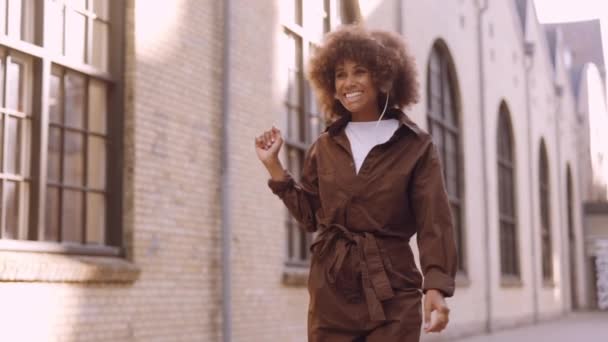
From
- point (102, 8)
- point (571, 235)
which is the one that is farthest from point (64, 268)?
point (571, 235)

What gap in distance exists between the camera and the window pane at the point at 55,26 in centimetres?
773

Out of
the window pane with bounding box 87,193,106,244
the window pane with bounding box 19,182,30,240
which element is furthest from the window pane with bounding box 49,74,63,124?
the window pane with bounding box 87,193,106,244

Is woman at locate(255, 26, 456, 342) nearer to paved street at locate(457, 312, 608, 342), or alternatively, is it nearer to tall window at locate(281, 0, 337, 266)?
tall window at locate(281, 0, 337, 266)

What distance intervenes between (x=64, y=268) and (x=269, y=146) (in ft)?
13.2

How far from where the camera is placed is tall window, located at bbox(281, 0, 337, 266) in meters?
11.7

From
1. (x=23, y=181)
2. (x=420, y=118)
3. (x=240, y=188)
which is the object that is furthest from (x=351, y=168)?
(x=420, y=118)

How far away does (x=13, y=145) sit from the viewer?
7.36 m

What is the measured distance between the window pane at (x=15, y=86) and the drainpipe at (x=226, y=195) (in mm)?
2769

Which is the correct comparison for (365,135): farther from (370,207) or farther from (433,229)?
(433,229)

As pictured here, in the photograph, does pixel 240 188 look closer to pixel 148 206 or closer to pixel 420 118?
pixel 148 206

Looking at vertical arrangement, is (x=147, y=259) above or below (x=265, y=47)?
below

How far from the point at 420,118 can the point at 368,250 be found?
13425mm

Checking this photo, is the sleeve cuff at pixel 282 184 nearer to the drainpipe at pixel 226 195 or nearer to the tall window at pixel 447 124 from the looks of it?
the drainpipe at pixel 226 195

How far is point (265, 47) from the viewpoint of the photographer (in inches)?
432
